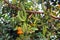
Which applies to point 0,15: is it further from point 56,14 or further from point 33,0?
point 56,14

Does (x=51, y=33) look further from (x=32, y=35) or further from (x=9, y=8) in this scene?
(x=9, y=8)

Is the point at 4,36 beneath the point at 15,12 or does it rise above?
beneath

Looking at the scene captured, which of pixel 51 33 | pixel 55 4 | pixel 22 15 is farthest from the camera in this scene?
pixel 55 4

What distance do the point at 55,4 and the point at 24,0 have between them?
0.79 ft

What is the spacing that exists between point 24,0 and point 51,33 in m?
0.25

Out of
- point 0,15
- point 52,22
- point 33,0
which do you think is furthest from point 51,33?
point 0,15

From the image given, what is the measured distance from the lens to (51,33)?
1.04 metres

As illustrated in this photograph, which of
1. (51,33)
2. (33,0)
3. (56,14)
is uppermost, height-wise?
(33,0)

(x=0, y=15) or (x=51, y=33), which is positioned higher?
(x=0, y=15)

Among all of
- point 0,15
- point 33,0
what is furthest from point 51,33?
point 0,15

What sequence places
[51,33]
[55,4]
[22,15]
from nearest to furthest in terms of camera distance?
[22,15], [51,33], [55,4]

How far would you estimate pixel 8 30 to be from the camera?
42.9 inches

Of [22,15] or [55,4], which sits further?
[55,4]

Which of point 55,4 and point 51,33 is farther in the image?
point 55,4
